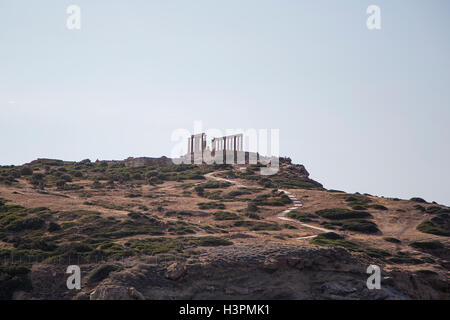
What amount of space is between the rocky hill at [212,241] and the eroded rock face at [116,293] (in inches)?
2.9

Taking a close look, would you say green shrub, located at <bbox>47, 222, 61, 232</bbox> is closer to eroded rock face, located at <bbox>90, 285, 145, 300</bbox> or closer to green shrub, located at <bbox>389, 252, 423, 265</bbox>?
eroded rock face, located at <bbox>90, 285, 145, 300</bbox>

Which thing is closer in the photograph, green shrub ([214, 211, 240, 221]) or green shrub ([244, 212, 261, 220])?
green shrub ([214, 211, 240, 221])

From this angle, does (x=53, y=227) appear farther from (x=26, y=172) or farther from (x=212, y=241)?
(x=26, y=172)

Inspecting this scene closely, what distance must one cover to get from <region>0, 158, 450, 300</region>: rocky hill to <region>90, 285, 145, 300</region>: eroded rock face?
0.25 feet

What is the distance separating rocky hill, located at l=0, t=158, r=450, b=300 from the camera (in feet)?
107

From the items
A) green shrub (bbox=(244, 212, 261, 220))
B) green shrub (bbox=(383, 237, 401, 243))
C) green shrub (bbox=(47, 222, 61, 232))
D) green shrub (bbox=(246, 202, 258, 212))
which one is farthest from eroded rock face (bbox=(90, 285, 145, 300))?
green shrub (bbox=(246, 202, 258, 212))

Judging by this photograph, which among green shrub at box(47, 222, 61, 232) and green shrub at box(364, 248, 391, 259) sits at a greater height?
green shrub at box(47, 222, 61, 232)

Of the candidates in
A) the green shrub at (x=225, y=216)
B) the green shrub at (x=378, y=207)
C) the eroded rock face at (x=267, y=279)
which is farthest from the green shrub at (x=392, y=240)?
the green shrub at (x=225, y=216)

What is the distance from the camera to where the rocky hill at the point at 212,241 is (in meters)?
32.5

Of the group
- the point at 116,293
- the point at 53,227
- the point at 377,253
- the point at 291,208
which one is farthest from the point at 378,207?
the point at 116,293

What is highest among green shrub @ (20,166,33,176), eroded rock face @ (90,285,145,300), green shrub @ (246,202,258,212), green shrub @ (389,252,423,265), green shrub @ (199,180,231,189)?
green shrub @ (20,166,33,176)

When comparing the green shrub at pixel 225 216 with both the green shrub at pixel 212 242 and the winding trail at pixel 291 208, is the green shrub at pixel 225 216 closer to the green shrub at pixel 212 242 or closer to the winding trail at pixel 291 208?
the winding trail at pixel 291 208
